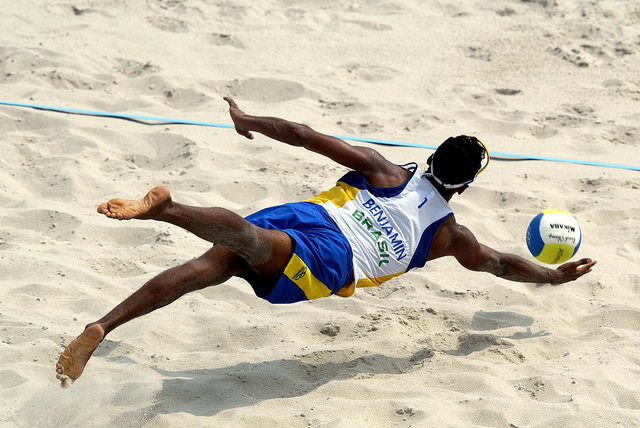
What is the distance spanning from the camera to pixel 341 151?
3.55 m

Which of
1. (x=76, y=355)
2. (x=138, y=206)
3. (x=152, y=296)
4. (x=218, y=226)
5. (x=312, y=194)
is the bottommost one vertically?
(x=312, y=194)

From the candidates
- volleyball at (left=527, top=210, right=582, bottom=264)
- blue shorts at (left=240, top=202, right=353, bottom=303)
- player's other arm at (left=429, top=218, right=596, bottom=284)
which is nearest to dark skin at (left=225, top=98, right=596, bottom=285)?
player's other arm at (left=429, top=218, right=596, bottom=284)

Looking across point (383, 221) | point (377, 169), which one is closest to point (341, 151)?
point (377, 169)

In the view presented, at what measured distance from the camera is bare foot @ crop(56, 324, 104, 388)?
2.89m

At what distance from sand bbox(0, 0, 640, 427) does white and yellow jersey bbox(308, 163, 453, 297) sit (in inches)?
18.7

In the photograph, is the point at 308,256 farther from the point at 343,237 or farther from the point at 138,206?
the point at 138,206

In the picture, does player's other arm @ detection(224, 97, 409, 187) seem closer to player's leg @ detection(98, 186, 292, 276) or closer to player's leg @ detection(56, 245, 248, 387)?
player's leg @ detection(98, 186, 292, 276)

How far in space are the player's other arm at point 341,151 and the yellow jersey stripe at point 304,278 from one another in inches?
21.3

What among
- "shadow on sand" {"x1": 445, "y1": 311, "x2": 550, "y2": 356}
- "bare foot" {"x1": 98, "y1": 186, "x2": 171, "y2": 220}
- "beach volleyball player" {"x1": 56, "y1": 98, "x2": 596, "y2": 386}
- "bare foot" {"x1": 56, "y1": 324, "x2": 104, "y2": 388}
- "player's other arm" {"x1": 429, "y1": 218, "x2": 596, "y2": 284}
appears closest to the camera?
"bare foot" {"x1": 98, "y1": 186, "x2": 171, "y2": 220}

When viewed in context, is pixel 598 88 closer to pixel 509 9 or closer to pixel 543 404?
pixel 509 9

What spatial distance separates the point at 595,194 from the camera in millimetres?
5359

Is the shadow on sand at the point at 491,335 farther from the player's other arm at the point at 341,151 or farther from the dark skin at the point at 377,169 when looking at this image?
the player's other arm at the point at 341,151

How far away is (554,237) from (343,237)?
1119 millimetres

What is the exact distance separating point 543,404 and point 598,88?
4.22 metres
